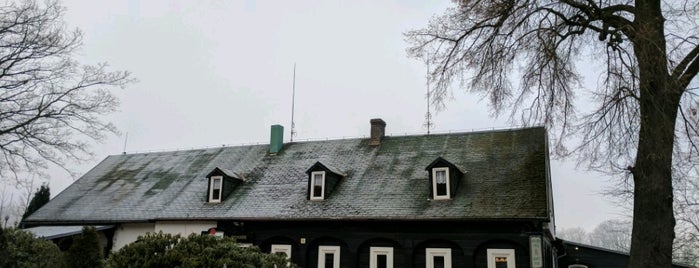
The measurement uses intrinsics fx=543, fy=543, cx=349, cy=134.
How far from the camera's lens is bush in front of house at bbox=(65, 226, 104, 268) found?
1455cm

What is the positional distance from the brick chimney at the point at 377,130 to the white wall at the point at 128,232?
1003 centimetres

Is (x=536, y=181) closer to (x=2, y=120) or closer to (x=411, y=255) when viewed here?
(x=411, y=255)

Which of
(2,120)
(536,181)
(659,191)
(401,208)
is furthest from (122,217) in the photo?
(659,191)

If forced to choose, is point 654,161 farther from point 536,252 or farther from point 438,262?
point 438,262

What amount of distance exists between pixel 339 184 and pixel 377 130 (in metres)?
3.81

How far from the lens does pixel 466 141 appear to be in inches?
873

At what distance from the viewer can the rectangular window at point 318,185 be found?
20638mm

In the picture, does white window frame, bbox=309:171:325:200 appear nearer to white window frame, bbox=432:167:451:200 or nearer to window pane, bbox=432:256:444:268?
white window frame, bbox=432:167:451:200

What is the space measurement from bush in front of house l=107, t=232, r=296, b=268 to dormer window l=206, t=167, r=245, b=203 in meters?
13.0

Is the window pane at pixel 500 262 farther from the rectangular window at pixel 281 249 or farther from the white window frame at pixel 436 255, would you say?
the rectangular window at pixel 281 249

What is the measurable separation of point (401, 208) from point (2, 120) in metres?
13.1

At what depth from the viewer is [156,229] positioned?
22281 millimetres

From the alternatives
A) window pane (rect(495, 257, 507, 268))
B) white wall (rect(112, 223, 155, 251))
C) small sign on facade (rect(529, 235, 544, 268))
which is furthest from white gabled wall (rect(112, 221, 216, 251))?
small sign on facade (rect(529, 235, 544, 268))

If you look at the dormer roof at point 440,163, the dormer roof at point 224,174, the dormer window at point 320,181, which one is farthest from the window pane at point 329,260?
the dormer roof at point 224,174
